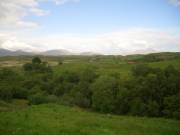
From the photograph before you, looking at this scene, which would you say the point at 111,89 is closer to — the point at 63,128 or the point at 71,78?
the point at 71,78

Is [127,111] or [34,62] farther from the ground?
[34,62]

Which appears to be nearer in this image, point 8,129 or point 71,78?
point 8,129

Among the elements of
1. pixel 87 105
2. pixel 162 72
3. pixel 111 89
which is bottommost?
pixel 87 105

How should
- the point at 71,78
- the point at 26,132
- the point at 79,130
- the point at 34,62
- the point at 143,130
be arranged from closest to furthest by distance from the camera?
the point at 26,132 < the point at 79,130 < the point at 143,130 < the point at 71,78 < the point at 34,62

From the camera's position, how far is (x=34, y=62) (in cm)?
10875

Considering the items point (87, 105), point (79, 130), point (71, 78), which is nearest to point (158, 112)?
point (87, 105)

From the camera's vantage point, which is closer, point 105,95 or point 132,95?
point 132,95

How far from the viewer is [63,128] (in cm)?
1459

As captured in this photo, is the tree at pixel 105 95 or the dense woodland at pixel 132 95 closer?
the dense woodland at pixel 132 95

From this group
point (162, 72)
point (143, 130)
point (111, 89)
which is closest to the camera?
point (143, 130)

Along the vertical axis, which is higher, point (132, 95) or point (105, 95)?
point (132, 95)

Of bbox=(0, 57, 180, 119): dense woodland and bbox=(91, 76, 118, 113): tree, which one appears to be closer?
bbox=(0, 57, 180, 119): dense woodland

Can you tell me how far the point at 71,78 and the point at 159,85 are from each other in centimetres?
3808

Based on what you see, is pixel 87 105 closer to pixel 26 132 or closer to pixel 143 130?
pixel 143 130
